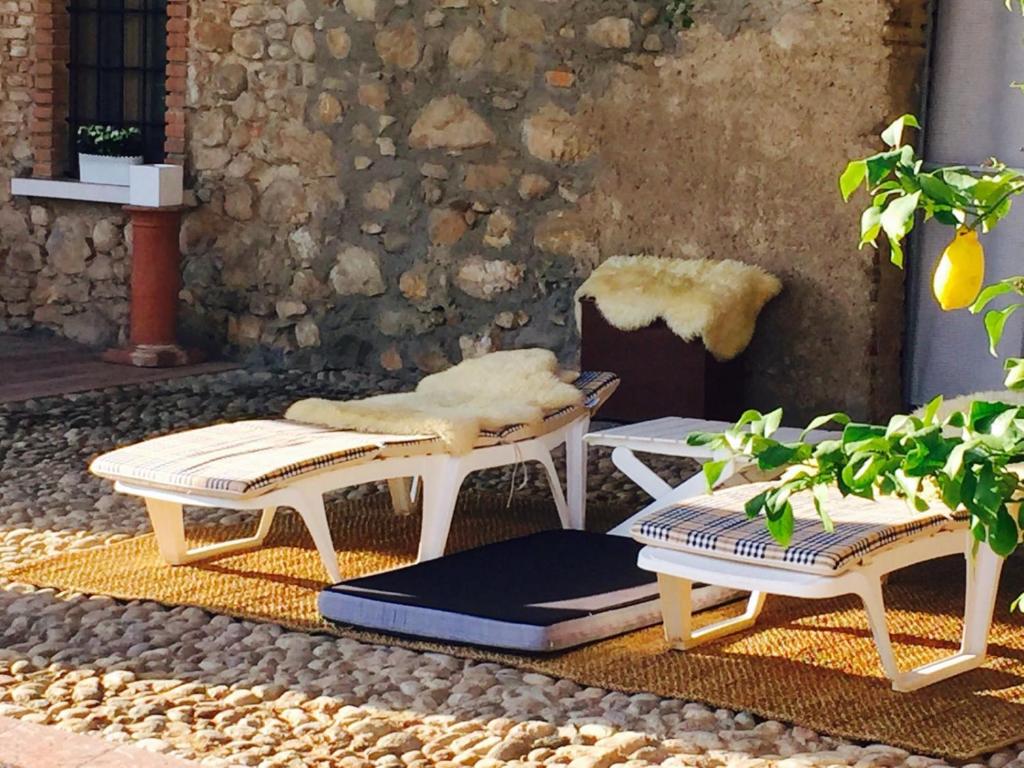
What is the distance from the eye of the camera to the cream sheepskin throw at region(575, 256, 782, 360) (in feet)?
21.0

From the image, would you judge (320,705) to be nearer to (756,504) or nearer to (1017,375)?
(756,504)

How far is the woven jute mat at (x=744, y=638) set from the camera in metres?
3.28

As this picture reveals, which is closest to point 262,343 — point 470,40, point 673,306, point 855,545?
point 470,40

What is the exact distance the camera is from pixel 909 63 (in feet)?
21.0

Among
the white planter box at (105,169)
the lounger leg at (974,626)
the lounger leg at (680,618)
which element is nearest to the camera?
the lounger leg at (974,626)

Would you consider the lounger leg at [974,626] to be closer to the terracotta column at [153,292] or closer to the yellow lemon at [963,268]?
the yellow lemon at [963,268]

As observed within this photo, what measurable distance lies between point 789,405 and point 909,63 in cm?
136

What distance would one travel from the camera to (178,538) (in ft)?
14.5

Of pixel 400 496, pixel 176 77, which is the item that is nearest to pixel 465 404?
pixel 400 496

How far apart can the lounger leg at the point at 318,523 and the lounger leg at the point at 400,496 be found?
2.88 ft

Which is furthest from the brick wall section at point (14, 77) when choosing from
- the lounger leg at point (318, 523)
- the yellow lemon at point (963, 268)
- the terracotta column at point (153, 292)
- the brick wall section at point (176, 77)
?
the yellow lemon at point (963, 268)

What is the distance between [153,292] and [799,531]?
4967 millimetres

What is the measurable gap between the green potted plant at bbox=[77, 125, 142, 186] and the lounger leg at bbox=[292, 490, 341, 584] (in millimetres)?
4403

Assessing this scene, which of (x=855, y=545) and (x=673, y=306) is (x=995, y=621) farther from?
(x=673, y=306)
